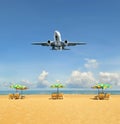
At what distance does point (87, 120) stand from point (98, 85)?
64.2 ft

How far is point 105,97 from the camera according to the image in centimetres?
3100

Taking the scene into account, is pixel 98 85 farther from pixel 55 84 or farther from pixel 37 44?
pixel 37 44

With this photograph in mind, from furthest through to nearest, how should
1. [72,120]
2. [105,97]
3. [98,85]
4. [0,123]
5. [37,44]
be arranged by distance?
[37,44]
[98,85]
[105,97]
[72,120]
[0,123]

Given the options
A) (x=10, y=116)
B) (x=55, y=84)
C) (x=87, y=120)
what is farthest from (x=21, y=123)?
(x=55, y=84)

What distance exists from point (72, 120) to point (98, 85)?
19.8 metres

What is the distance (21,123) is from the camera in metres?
12.8

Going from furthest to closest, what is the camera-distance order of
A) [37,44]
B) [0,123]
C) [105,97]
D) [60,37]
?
1. [37,44]
2. [60,37]
3. [105,97]
4. [0,123]

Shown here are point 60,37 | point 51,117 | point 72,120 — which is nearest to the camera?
point 72,120

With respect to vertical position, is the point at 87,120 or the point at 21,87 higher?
the point at 21,87

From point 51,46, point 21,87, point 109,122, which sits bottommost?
point 109,122

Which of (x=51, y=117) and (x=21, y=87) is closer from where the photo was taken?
(x=51, y=117)

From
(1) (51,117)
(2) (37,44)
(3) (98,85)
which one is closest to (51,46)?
(2) (37,44)

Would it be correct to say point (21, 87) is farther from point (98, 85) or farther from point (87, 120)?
point (87, 120)

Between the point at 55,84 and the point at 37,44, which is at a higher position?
the point at 37,44
